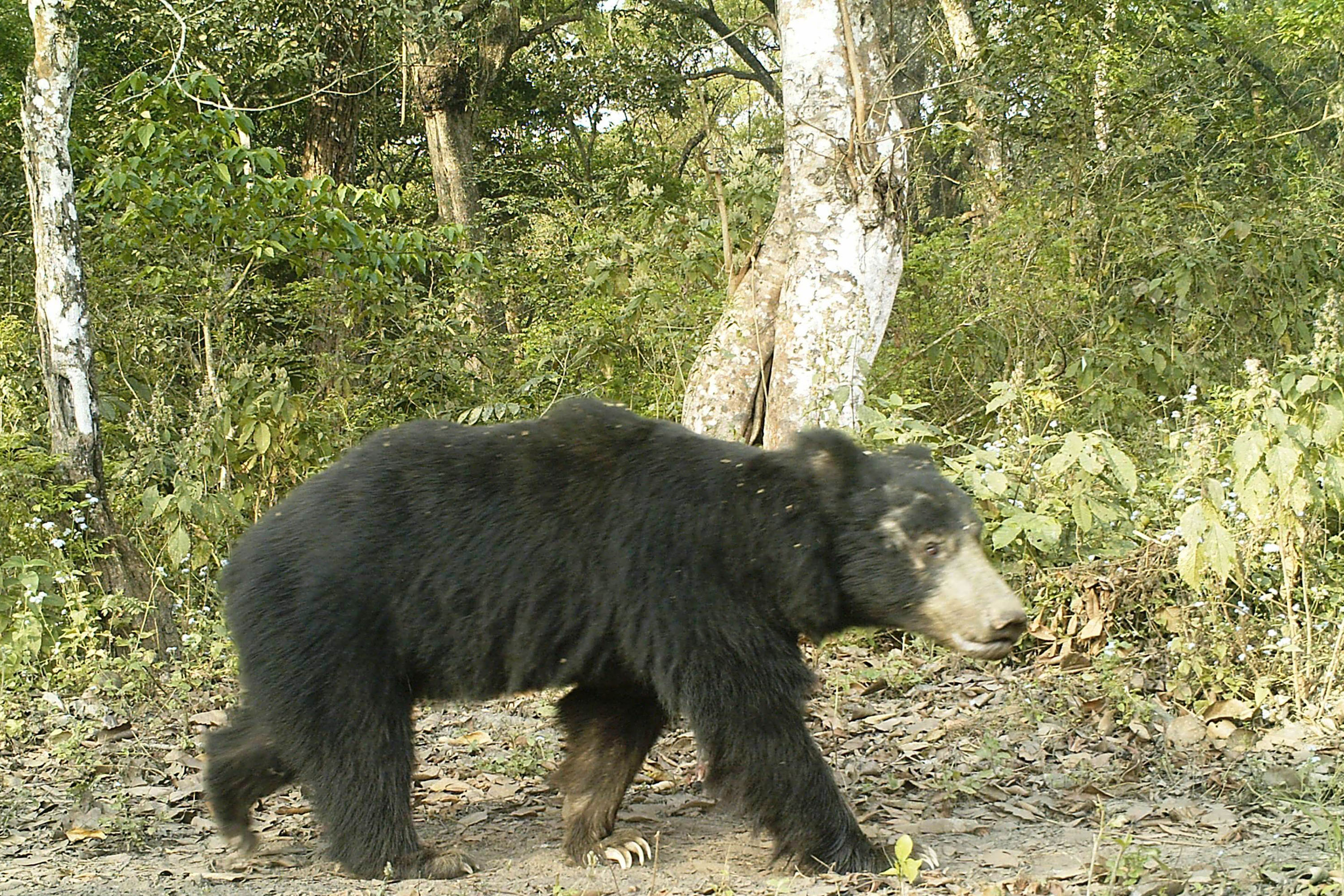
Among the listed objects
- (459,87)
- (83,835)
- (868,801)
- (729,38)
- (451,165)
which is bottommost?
(868,801)

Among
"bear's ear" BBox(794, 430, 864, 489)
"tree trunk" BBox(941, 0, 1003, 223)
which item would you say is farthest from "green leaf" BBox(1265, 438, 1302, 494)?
"tree trunk" BBox(941, 0, 1003, 223)

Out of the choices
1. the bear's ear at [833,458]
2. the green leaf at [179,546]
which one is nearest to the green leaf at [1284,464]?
the bear's ear at [833,458]

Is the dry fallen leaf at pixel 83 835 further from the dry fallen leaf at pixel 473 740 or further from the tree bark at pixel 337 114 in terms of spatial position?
the tree bark at pixel 337 114

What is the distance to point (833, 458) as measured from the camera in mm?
3523

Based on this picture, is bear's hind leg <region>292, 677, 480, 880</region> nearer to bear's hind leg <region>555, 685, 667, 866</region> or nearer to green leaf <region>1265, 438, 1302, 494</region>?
bear's hind leg <region>555, 685, 667, 866</region>

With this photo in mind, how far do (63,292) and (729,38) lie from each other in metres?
12.3

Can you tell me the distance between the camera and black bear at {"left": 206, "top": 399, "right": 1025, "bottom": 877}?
3.37 m

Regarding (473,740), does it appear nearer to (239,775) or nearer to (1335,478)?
(239,775)

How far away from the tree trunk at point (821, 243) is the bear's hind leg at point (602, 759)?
2.82m

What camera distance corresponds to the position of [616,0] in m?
16.6

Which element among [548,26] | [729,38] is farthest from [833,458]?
[729,38]

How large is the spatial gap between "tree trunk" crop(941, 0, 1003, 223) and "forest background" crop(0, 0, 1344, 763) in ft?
0.21

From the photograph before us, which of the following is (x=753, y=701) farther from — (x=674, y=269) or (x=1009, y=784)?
(x=674, y=269)

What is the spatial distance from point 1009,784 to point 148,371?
502cm
